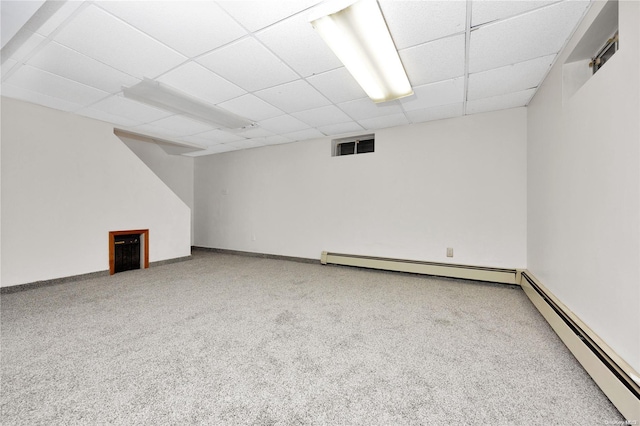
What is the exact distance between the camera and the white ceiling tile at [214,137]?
15.6 feet

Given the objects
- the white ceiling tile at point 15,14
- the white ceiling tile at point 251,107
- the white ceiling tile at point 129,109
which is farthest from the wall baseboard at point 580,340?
the white ceiling tile at point 129,109

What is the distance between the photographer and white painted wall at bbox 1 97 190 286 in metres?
3.21

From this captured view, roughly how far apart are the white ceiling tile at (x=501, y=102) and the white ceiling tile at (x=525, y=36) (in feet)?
2.87

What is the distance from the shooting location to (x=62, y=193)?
11.9 feet

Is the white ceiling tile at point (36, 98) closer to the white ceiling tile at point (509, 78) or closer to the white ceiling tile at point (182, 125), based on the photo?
the white ceiling tile at point (182, 125)

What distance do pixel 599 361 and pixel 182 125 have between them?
558 centimetres

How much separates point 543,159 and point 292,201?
4122 mm

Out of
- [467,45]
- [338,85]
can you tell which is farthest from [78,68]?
[467,45]

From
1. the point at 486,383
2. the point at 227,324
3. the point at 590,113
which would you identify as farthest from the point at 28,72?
the point at 590,113

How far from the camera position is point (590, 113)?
5.75 feet

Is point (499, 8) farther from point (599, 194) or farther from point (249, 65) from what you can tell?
point (249, 65)

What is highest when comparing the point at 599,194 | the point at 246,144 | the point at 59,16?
the point at 246,144

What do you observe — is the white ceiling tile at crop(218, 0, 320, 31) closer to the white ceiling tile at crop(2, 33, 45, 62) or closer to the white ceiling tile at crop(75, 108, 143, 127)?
the white ceiling tile at crop(2, 33, 45, 62)

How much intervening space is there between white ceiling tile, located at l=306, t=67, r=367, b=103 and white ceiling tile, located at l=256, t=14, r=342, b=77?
0.35 ft
